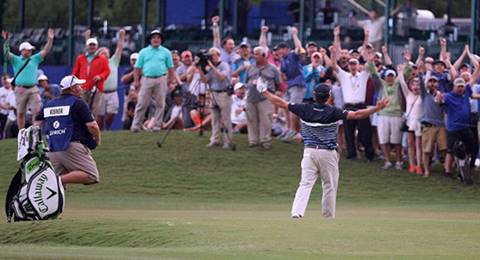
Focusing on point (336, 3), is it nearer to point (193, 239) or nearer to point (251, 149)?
point (251, 149)

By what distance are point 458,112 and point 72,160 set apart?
10396 millimetres

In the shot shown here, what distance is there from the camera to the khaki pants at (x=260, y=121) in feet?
90.5

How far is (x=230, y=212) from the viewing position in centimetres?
2117

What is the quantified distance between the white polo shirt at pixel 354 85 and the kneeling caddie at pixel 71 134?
397 inches

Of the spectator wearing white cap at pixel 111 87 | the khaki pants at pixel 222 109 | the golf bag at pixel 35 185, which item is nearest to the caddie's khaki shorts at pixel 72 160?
the golf bag at pixel 35 185

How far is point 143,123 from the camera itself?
96.5ft

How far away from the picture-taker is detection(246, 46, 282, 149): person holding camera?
88.5 ft

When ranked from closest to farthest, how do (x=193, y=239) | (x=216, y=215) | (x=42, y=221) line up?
1. (x=193, y=239)
2. (x=42, y=221)
3. (x=216, y=215)

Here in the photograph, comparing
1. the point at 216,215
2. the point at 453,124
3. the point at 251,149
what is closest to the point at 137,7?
the point at 251,149

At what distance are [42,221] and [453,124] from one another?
12.0 metres

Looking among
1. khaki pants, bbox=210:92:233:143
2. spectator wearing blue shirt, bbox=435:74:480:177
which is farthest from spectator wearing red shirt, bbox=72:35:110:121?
spectator wearing blue shirt, bbox=435:74:480:177

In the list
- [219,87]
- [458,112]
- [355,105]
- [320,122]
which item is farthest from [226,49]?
[320,122]

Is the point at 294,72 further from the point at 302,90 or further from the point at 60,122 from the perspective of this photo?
the point at 60,122

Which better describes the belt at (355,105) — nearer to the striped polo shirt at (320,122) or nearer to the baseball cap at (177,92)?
the baseball cap at (177,92)
